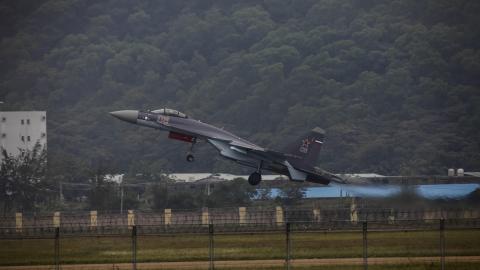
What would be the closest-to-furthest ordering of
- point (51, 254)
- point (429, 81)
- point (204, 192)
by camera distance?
point (51, 254)
point (204, 192)
point (429, 81)

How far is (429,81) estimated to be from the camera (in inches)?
4739

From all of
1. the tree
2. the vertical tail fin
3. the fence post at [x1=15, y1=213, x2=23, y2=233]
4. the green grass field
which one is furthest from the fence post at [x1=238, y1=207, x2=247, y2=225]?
the tree

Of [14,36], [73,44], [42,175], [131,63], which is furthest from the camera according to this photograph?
[14,36]

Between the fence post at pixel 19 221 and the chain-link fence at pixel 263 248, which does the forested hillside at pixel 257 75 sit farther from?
the chain-link fence at pixel 263 248

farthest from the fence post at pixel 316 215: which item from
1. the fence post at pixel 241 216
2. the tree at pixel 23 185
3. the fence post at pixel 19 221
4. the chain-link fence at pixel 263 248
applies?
the tree at pixel 23 185

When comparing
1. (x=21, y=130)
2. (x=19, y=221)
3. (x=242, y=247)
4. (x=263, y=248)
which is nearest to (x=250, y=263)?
(x=263, y=248)

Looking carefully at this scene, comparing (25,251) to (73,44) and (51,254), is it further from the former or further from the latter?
(73,44)

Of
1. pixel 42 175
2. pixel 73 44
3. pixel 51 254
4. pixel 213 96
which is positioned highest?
pixel 73 44

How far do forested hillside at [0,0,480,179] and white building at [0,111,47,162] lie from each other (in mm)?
3086

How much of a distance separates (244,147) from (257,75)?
7605 cm

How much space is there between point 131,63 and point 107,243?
9570 cm

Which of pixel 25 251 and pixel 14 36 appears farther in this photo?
pixel 14 36

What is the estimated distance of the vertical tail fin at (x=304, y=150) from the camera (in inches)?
Answer: 2008

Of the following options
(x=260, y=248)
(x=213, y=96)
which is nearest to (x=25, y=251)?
(x=260, y=248)
